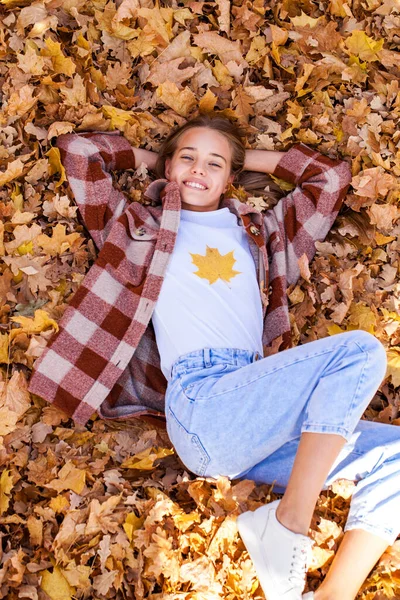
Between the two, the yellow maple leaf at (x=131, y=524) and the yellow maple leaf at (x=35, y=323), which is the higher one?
the yellow maple leaf at (x=35, y=323)

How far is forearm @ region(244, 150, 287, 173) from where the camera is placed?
3.93m

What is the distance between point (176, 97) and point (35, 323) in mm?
1616

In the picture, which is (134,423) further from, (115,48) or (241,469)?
(115,48)

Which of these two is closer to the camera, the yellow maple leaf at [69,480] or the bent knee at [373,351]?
the bent knee at [373,351]

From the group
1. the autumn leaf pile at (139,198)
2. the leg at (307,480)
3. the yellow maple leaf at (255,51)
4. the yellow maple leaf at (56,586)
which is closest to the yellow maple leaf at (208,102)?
the autumn leaf pile at (139,198)

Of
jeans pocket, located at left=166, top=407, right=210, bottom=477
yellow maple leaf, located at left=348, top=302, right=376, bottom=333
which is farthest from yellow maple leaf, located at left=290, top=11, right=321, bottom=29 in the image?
jeans pocket, located at left=166, top=407, right=210, bottom=477

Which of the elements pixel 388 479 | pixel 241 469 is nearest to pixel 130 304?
pixel 241 469

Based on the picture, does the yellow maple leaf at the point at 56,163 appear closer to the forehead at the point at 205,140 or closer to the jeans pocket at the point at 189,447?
the forehead at the point at 205,140

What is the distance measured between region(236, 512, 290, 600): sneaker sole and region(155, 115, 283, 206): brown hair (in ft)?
6.54

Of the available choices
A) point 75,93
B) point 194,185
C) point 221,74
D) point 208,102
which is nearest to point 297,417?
point 194,185

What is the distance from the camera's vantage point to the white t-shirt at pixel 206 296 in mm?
3229

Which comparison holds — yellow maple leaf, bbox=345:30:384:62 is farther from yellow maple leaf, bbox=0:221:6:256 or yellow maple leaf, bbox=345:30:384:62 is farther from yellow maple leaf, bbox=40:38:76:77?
yellow maple leaf, bbox=0:221:6:256

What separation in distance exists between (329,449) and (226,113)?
223cm

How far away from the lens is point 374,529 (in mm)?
2816
